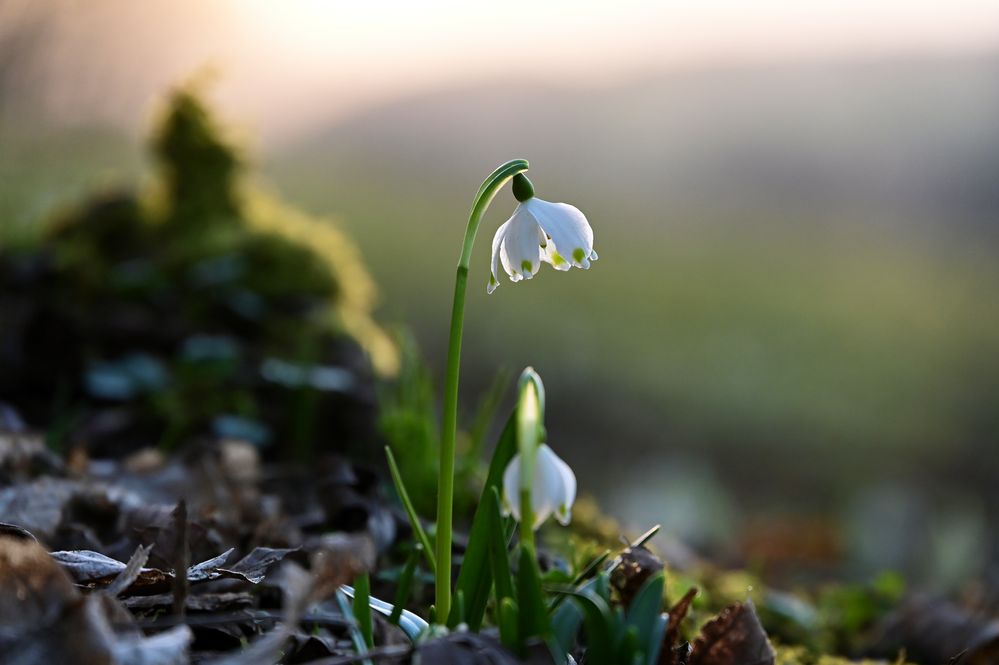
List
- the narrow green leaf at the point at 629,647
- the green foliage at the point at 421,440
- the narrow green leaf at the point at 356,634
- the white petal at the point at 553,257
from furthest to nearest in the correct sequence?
1. the green foliage at the point at 421,440
2. the white petal at the point at 553,257
3. the narrow green leaf at the point at 356,634
4. the narrow green leaf at the point at 629,647

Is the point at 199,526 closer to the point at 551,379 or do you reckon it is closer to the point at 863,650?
the point at 863,650

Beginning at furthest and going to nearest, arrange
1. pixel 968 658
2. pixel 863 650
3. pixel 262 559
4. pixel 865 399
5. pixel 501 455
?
pixel 865 399
pixel 863 650
pixel 968 658
pixel 262 559
pixel 501 455

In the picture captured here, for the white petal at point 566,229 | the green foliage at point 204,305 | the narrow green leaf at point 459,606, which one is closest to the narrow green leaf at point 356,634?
the narrow green leaf at point 459,606

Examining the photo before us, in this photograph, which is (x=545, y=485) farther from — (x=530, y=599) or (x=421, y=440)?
(x=421, y=440)

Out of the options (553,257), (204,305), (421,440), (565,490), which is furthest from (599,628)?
(204,305)

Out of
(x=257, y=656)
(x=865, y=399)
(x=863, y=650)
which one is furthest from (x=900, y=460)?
(x=257, y=656)

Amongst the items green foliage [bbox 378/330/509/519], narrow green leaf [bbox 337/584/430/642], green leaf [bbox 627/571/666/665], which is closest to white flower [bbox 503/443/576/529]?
green leaf [bbox 627/571/666/665]

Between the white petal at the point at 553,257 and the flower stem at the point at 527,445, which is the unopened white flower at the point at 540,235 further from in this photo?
the flower stem at the point at 527,445
